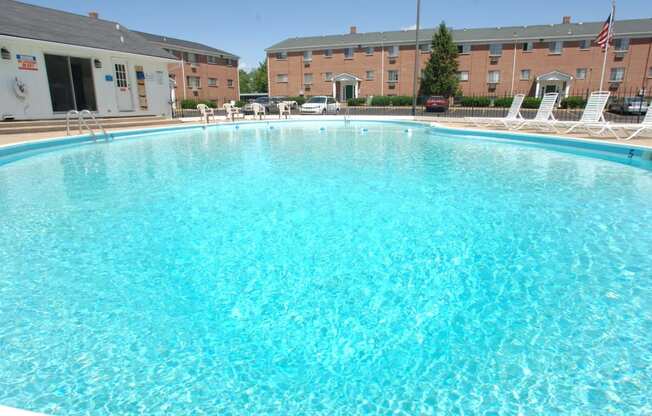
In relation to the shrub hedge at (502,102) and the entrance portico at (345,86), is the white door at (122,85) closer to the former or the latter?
the entrance portico at (345,86)

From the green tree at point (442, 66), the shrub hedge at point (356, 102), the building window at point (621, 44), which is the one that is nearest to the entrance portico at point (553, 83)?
the building window at point (621, 44)

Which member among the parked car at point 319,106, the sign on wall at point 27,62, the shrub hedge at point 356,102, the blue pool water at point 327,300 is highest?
the sign on wall at point 27,62

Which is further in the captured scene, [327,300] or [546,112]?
[546,112]

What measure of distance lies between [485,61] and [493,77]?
178 centimetres

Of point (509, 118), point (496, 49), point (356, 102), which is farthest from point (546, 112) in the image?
point (496, 49)

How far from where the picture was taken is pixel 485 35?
39250 millimetres

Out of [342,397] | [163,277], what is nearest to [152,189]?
[163,277]

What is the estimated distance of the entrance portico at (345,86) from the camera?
1671 inches

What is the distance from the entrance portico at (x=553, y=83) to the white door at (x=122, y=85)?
36074mm

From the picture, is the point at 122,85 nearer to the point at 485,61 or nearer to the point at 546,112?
the point at 546,112

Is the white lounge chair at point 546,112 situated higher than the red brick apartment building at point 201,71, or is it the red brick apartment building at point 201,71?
the red brick apartment building at point 201,71

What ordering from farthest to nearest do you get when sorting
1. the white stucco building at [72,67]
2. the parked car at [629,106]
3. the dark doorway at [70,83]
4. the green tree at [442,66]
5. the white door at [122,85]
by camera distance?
1. the green tree at [442,66]
2. the parked car at [629,106]
3. the white door at [122,85]
4. the dark doorway at [70,83]
5. the white stucco building at [72,67]

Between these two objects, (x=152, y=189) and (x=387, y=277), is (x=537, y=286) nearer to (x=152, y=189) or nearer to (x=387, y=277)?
(x=387, y=277)

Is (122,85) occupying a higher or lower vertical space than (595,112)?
higher
